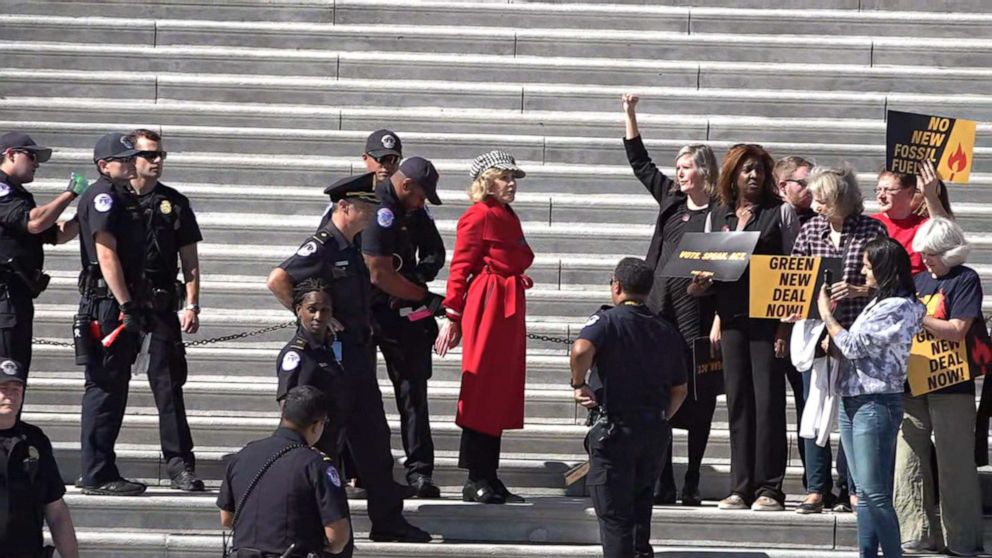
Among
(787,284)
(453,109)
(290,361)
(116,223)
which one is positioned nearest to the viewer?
(290,361)

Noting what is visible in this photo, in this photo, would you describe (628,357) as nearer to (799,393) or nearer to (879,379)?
(879,379)

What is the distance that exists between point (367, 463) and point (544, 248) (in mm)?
3268

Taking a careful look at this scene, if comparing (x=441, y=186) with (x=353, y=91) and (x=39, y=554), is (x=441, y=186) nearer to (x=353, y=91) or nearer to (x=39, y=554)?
(x=353, y=91)

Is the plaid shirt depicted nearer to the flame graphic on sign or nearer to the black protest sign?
the black protest sign

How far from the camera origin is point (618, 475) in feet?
27.6

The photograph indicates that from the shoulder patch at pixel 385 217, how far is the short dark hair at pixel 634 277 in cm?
150

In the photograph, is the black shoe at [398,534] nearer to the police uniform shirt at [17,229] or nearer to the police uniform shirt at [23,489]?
the police uniform shirt at [23,489]

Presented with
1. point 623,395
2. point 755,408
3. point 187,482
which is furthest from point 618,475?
point 187,482

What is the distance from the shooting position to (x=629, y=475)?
8.44m

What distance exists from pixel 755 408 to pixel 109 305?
3.35 metres

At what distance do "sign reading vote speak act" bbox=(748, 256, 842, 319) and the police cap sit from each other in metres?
1.93

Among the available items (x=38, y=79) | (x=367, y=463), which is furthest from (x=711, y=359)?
(x=38, y=79)

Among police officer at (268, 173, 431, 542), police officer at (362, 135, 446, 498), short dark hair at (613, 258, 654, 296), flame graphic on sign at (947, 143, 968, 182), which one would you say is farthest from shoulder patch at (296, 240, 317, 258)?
flame graphic on sign at (947, 143, 968, 182)

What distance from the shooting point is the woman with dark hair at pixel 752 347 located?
9.34m
